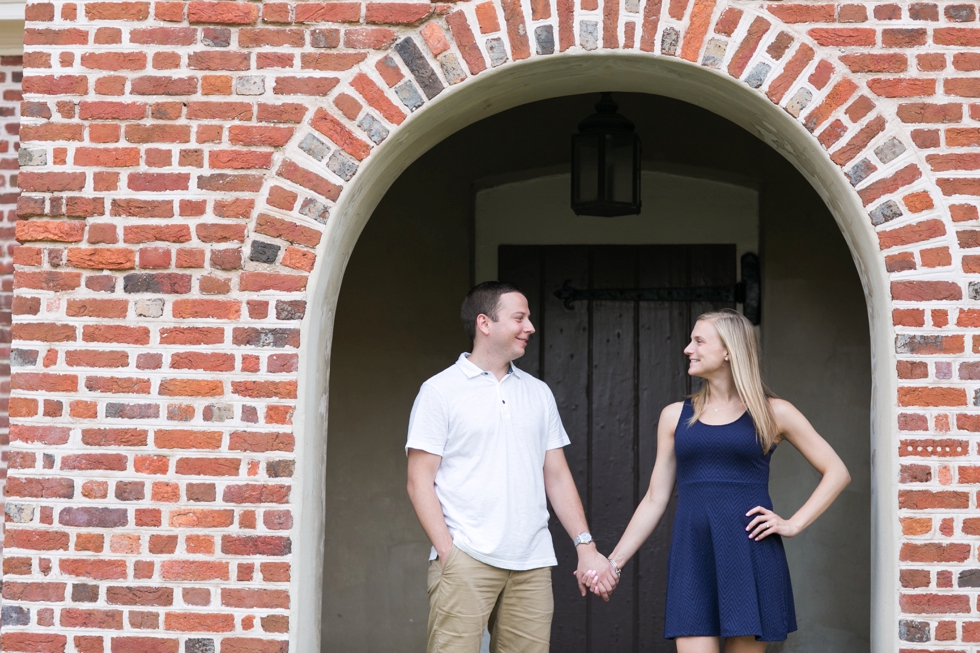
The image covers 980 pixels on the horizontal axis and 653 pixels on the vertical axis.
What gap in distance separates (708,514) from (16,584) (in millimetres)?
2175

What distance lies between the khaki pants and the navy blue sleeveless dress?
0.44 metres

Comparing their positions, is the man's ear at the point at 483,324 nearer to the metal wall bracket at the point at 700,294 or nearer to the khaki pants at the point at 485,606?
the khaki pants at the point at 485,606

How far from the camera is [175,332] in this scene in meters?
3.08

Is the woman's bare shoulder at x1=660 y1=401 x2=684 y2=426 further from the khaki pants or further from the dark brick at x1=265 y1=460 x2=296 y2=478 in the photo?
the dark brick at x1=265 y1=460 x2=296 y2=478

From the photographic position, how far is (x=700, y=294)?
4840mm

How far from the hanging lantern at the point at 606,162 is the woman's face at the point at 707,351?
101 centimetres

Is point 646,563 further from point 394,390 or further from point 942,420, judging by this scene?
point 942,420

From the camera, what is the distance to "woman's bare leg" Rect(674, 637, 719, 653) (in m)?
3.09

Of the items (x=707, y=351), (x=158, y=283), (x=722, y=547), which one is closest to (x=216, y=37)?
(x=158, y=283)

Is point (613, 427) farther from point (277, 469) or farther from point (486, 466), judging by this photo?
point (277, 469)

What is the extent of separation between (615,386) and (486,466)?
1768 millimetres

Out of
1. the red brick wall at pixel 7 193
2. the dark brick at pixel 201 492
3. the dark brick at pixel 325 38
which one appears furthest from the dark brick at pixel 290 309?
the red brick wall at pixel 7 193

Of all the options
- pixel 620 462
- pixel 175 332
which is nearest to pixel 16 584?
pixel 175 332

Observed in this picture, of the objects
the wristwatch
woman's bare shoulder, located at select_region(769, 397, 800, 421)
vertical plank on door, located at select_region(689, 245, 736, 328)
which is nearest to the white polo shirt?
the wristwatch
